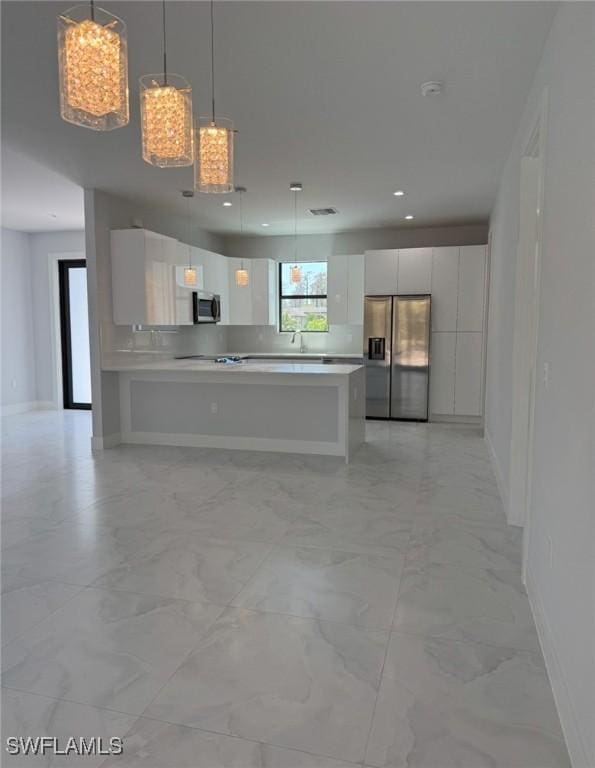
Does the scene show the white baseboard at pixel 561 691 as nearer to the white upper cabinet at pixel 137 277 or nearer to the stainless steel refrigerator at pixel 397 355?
the white upper cabinet at pixel 137 277

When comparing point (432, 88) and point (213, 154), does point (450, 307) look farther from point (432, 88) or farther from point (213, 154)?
point (213, 154)

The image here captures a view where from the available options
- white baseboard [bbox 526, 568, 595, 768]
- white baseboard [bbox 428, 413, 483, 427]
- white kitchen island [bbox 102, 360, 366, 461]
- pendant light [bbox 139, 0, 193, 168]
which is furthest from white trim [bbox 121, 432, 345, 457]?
pendant light [bbox 139, 0, 193, 168]

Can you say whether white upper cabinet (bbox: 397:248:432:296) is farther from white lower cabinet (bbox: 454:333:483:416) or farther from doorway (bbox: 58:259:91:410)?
doorway (bbox: 58:259:91:410)

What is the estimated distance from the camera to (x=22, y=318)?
8312mm

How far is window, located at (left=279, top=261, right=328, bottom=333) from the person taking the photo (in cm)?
829

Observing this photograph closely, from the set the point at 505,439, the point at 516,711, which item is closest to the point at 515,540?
the point at 505,439

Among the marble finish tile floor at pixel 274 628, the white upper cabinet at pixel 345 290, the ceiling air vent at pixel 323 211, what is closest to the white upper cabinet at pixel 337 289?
the white upper cabinet at pixel 345 290

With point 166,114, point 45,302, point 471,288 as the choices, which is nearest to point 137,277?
point 45,302

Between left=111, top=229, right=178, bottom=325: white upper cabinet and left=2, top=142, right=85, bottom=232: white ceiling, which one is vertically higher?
left=2, top=142, right=85, bottom=232: white ceiling

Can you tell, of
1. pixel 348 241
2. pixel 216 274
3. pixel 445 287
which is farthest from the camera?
pixel 348 241

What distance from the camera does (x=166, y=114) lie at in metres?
1.77

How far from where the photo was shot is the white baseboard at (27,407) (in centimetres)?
813
